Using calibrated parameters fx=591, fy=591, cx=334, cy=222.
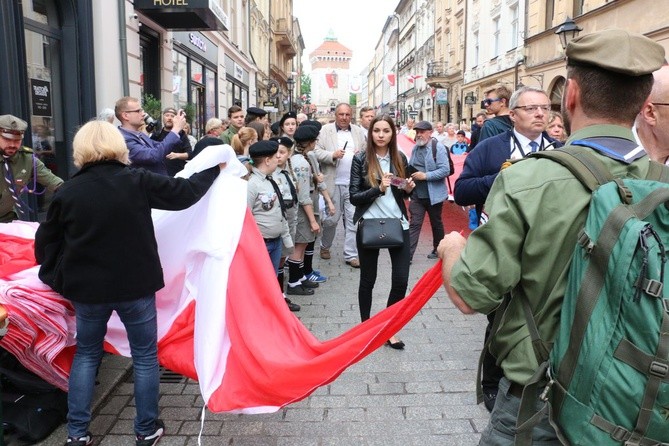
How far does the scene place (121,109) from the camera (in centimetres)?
565

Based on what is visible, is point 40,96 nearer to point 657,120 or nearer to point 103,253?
point 103,253

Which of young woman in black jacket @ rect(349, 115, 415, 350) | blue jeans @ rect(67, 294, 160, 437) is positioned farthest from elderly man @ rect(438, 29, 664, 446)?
young woman in black jacket @ rect(349, 115, 415, 350)

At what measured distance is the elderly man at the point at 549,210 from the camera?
5.37 feet

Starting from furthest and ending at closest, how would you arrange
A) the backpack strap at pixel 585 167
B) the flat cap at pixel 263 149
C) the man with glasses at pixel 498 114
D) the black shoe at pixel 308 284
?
the black shoe at pixel 308 284 < the flat cap at pixel 263 149 < the man with glasses at pixel 498 114 < the backpack strap at pixel 585 167

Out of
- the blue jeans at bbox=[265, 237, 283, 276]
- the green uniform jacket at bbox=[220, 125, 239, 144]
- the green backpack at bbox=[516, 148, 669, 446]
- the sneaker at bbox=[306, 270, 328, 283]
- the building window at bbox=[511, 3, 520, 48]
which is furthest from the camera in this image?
the building window at bbox=[511, 3, 520, 48]

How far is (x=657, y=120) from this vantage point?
3.18m

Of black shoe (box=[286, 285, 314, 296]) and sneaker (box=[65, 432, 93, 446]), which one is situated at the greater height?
sneaker (box=[65, 432, 93, 446])

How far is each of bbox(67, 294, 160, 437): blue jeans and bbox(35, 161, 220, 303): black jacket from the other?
0.12 meters

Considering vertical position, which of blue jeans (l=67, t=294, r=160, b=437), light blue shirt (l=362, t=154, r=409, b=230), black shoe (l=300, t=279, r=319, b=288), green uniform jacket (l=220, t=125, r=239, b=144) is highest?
green uniform jacket (l=220, t=125, r=239, b=144)

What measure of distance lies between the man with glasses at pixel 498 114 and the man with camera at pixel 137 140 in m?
3.09

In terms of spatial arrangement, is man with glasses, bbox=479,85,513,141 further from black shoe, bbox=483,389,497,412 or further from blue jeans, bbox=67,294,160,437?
blue jeans, bbox=67,294,160,437

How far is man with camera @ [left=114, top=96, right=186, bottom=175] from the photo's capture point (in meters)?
5.67

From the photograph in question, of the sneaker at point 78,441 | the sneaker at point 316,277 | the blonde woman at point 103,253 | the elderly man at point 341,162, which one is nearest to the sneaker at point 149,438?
the blonde woman at point 103,253

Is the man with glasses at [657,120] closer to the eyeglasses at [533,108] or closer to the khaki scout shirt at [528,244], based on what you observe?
the eyeglasses at [533,108]
